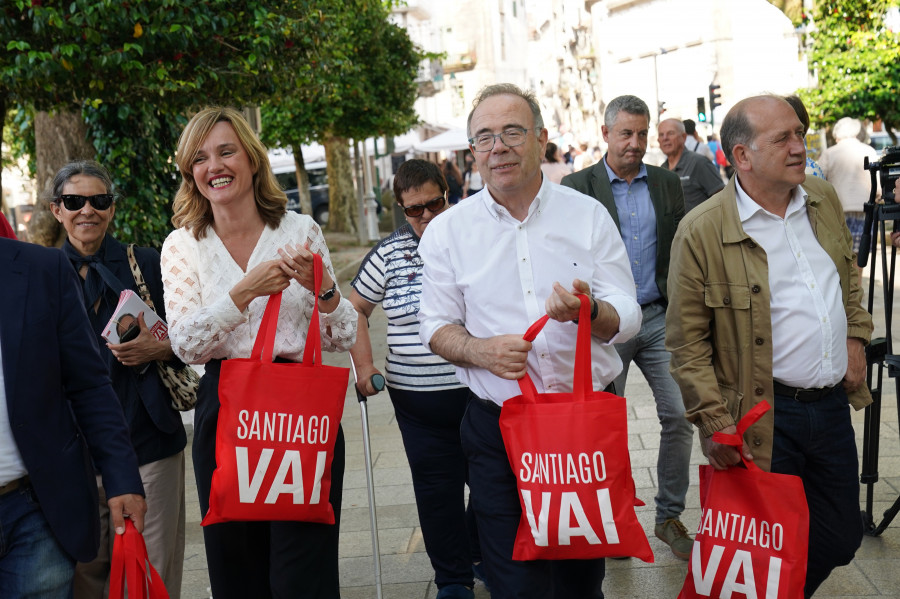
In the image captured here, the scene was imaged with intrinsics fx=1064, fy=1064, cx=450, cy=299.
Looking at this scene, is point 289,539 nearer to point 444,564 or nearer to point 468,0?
point 444,564

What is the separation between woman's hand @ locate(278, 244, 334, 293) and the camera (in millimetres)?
3395

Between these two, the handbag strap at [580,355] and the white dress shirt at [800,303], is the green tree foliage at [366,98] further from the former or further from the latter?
the handbag strap at [580,355]

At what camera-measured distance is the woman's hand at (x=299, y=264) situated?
3.39 meters

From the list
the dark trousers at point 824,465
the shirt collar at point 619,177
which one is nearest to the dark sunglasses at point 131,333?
the dark trousers at point 824,465

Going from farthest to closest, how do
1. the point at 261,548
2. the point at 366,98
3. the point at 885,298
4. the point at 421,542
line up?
1. the point at 366,98
2. the point at 421,542
3. the point at 885,298
4. the point at 261,548

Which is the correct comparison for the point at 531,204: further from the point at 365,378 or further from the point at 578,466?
the point at 365,378

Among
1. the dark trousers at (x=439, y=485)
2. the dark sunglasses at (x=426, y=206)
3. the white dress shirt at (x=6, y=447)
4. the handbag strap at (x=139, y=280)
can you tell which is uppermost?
the dark sunglasses at (x=426, y=206)

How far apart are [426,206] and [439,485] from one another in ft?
4.03

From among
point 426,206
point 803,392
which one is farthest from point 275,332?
point 803,392

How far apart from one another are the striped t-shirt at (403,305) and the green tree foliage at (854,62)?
49.9ft

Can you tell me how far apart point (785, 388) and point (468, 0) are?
91.1m

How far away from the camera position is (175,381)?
3967 millimetres

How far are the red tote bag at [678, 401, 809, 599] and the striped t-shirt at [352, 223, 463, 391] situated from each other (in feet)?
4.49

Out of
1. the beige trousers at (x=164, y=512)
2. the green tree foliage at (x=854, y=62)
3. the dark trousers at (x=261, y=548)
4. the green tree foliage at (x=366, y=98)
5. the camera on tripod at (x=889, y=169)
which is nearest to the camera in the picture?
the dark trousers at (x=261, y=548)
